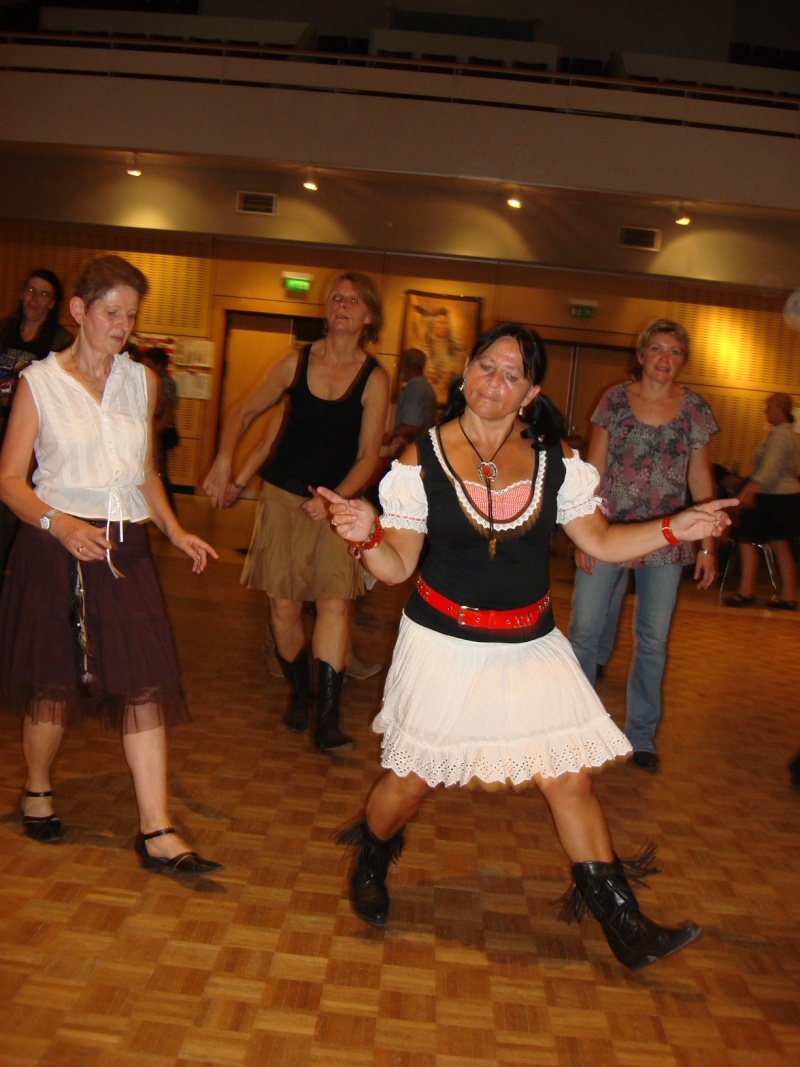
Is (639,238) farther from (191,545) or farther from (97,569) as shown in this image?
(97,569)

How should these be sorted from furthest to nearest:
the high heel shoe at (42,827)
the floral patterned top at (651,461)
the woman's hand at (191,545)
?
the floral patterned top at (651,461)
the high heel shoe at (42,827)
the woman's hand at (191,545)

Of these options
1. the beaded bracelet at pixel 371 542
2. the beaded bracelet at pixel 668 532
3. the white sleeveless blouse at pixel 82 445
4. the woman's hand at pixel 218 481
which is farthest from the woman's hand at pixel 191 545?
the beaded bracelet at pixel 668 532

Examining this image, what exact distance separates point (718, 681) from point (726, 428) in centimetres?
688

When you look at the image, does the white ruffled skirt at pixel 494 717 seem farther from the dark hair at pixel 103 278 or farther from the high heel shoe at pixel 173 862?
the dark hair at pixel 103 278

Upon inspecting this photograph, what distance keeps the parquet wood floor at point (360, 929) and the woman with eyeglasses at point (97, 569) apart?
27 cm

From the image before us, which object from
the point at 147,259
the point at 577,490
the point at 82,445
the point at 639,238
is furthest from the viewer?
the point at 147,259

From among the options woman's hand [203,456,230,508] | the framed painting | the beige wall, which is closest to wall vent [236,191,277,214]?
the beige wall

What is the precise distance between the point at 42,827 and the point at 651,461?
7.92ft

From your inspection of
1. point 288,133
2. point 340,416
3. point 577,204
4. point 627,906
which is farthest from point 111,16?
point 627,906

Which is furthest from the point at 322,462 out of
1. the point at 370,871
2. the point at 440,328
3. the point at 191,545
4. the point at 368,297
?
the point at 440,328

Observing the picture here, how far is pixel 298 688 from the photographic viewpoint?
396 cm

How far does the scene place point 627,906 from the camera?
7.29 feet

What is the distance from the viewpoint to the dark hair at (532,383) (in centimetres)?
229

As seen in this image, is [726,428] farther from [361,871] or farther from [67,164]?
[361,871]
